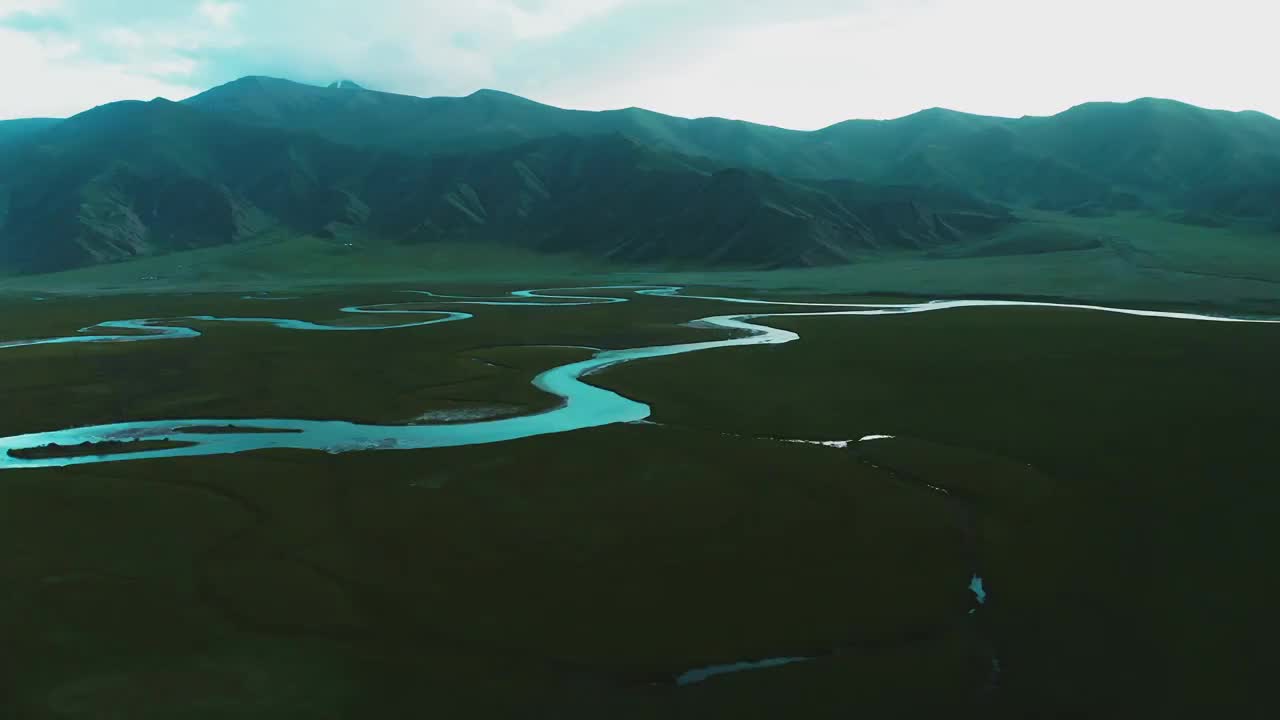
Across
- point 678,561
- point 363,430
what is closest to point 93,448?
point 363,430

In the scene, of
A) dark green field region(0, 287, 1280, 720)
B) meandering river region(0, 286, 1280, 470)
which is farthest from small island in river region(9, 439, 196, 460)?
dark green field region(0, 287, 1280, 720)

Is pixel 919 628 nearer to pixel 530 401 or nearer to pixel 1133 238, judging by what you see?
pixel 530 401

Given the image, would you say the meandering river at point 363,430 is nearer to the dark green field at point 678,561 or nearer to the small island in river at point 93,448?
the small island in river at point 93,448

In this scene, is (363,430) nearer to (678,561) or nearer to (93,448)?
(93,448)

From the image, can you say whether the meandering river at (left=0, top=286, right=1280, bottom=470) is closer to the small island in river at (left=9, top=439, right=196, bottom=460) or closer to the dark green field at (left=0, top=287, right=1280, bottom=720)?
the small island in river at (left=9, top=439, right=196, bottom=460)

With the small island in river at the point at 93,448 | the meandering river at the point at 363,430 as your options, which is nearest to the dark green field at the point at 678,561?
the meandering river at the point at 363,430

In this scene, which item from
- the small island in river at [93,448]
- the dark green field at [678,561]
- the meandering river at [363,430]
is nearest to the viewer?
the dark green field at [678,561]

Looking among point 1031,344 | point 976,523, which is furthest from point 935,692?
point 1031,344

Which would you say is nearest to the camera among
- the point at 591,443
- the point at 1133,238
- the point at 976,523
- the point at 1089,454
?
the point at 976,523
